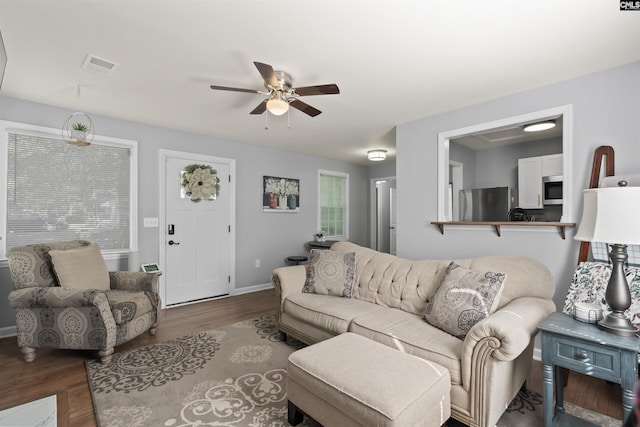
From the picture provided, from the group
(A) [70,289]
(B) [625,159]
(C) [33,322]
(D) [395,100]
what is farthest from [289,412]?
(B) [625,159]

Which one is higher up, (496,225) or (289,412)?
(496,225)

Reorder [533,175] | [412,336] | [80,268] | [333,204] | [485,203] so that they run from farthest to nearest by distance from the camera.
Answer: [333,204], [485,203], [533,175], [80,268], [412,336]

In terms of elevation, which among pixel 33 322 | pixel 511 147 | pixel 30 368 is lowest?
pixel 30 368

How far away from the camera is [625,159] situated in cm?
234

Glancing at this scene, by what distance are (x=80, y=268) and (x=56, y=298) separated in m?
0.43

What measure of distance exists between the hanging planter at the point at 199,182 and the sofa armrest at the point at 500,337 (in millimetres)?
3680

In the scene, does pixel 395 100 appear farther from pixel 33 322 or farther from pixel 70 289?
pixel 33 322

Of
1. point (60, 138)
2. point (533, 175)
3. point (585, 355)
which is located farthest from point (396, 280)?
point (60, 138)

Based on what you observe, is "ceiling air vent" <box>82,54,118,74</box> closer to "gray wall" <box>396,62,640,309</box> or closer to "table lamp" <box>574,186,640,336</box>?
"gray wall" <box>396,62,640,309</box>

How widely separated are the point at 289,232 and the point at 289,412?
3.73 meters

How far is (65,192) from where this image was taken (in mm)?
3365

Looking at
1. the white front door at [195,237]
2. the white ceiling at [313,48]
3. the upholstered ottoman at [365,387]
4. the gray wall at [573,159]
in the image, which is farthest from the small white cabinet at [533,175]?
the white front door at [195,237]

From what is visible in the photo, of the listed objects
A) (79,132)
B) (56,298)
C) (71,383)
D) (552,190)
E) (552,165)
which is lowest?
(71,383)

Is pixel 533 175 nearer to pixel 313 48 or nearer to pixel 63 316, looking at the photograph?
pixel 313 48
